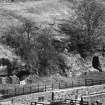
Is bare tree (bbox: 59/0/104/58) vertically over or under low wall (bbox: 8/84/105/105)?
over

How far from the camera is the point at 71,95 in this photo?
155 ft

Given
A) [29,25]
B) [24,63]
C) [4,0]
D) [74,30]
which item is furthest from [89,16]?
[4,0]

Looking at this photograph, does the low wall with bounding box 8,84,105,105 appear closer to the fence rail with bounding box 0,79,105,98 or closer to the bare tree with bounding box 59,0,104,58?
the fence rail with bounding box 0,79,105,98

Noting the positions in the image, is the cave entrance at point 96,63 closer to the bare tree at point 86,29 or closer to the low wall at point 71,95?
the bare tree at point 86,29

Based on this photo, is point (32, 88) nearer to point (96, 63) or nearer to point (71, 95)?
point (71, 95)

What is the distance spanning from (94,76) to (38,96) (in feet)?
65.1

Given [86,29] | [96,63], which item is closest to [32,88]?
[96,63]

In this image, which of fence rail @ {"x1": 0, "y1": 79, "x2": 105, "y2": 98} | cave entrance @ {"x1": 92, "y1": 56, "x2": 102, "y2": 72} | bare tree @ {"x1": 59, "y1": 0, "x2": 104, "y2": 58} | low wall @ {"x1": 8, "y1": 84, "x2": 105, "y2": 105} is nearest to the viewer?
low wall @ {"x1": 8, "y1": 84, "x2": 105, "y2": 105}

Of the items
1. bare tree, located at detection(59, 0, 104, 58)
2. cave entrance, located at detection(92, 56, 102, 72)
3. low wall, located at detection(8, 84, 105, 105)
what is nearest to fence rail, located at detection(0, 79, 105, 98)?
low wall, located at detection(8, 84, 105, 105)

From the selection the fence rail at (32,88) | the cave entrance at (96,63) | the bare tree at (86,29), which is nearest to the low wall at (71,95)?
the fence rail at (32,88)

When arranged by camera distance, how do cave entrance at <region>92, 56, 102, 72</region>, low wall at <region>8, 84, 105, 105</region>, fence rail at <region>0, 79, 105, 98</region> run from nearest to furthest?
low wall at <region>8, 84, 105, 105</region> < fence rail at <region>0, 79, 105, 98</region> < cave entrance at <region>92, 56, 102, 72</region>

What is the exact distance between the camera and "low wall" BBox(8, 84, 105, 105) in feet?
141

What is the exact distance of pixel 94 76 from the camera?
206 ft

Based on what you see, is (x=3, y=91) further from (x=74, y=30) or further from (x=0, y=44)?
(x=74, y=30)
